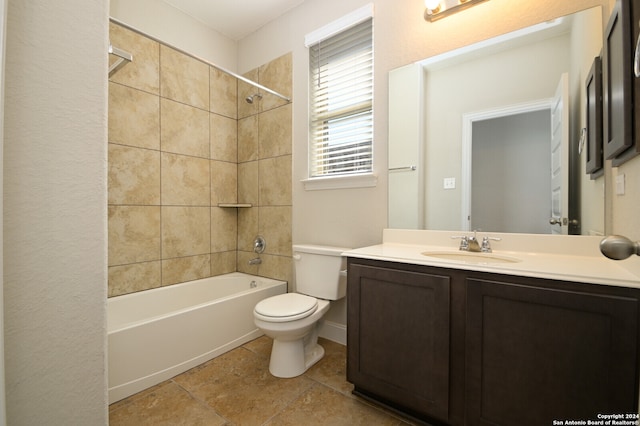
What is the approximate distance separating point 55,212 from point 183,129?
2.18 meters

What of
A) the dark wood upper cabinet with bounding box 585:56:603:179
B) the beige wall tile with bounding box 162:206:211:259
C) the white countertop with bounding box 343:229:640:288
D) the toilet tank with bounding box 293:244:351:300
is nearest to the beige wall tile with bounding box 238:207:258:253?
the beige wall tile with bounding box 162:206:211:259

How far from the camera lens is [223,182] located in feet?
9.45

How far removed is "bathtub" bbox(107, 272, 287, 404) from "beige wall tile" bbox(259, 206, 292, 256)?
1.00 ft

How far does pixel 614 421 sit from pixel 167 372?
2123 millimetres

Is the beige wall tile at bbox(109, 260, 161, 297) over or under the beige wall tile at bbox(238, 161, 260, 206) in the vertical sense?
under

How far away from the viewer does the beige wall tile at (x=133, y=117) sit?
2.14m

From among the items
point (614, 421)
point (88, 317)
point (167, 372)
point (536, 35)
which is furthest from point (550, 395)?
point (167, 372)

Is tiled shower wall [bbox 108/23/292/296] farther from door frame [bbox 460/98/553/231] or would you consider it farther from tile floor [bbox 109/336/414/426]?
door frame [bbox 460/98/553/231]

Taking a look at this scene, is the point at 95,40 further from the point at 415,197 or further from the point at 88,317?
the point at 415,197

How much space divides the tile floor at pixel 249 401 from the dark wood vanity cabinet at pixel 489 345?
0.15 m

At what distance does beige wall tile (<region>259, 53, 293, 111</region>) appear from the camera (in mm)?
2580

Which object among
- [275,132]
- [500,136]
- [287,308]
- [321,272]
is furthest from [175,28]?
[500,136]

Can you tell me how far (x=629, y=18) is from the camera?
92 cm

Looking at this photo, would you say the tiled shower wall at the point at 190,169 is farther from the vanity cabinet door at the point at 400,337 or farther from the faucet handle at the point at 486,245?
the faucet handle at the point at 486,245
